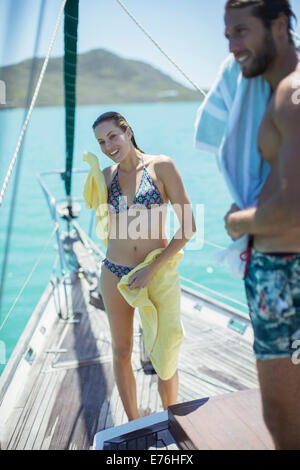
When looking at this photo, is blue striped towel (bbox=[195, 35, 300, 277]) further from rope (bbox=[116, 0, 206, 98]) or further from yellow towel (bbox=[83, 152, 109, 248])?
rope (bbox=[116, 0, 206, 98])

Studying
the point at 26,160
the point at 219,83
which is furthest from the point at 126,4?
the point at 26,160

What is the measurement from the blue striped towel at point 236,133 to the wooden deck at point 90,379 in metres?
1.64

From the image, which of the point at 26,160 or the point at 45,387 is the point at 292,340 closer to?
the point at 45,387

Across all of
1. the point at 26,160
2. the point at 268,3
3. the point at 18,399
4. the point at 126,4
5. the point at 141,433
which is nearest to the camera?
the point at 268,3

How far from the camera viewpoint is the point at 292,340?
112 centimetres

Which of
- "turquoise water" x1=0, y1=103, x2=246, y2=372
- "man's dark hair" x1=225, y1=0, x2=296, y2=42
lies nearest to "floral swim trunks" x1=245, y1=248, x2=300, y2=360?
"man's dark hair" x1=225, y1=0, x2=296, y2=42

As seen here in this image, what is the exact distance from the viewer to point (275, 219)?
1.03 meters

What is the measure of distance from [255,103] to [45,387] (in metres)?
2.31

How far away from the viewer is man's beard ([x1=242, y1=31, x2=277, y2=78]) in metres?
1.01

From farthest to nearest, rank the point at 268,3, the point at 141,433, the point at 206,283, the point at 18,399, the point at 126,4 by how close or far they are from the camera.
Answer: the point at 206,283
the point at 126,4
the point at 18,399
the point at 141,433
the point at 268,3

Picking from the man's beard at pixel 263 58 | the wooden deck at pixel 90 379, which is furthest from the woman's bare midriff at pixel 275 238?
the wooden deck at pixel 90 379

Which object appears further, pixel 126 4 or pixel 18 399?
pixel 126 4

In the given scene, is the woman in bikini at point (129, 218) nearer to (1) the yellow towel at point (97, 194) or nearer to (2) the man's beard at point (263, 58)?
(1) the yellow towel at point (97, 194)

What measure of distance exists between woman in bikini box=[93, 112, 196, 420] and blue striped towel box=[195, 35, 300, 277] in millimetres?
570
